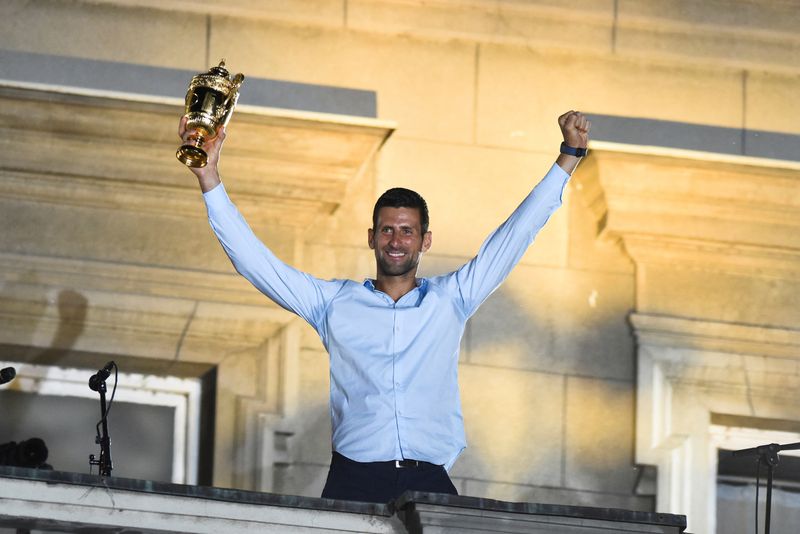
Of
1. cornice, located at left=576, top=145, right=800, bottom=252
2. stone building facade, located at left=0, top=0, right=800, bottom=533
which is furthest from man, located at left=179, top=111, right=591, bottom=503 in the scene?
cornice, located at left=576, top=145, right=800, bottom=252

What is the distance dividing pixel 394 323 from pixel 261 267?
0.38m

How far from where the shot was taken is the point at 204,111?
4.37 meters

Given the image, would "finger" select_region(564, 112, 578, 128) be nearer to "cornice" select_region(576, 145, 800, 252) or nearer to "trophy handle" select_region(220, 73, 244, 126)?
"trophy handle" select_region(220, 73, 244, 126)

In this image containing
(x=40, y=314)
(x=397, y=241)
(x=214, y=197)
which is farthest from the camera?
(x=40, y=314)

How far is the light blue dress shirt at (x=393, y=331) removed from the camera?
4.46 m

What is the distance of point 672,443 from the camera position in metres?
6.65

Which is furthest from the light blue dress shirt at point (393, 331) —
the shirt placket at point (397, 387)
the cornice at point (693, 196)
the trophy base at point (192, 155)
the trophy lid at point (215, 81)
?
the cornice at point (693, 196)

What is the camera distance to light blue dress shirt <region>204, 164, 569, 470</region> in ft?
14.6

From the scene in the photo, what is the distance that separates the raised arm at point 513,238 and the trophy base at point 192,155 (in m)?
0.78

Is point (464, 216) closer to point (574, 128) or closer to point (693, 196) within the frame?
point (693, 196)

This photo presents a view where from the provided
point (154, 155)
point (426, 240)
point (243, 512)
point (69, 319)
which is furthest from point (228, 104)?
point (69, 319)

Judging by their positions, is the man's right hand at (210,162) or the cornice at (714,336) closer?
the man's right hand at (210,162)

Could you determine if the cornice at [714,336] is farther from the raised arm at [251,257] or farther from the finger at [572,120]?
the raised arm at [251,257]

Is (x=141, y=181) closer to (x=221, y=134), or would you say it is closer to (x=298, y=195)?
(x=298, y=195)
